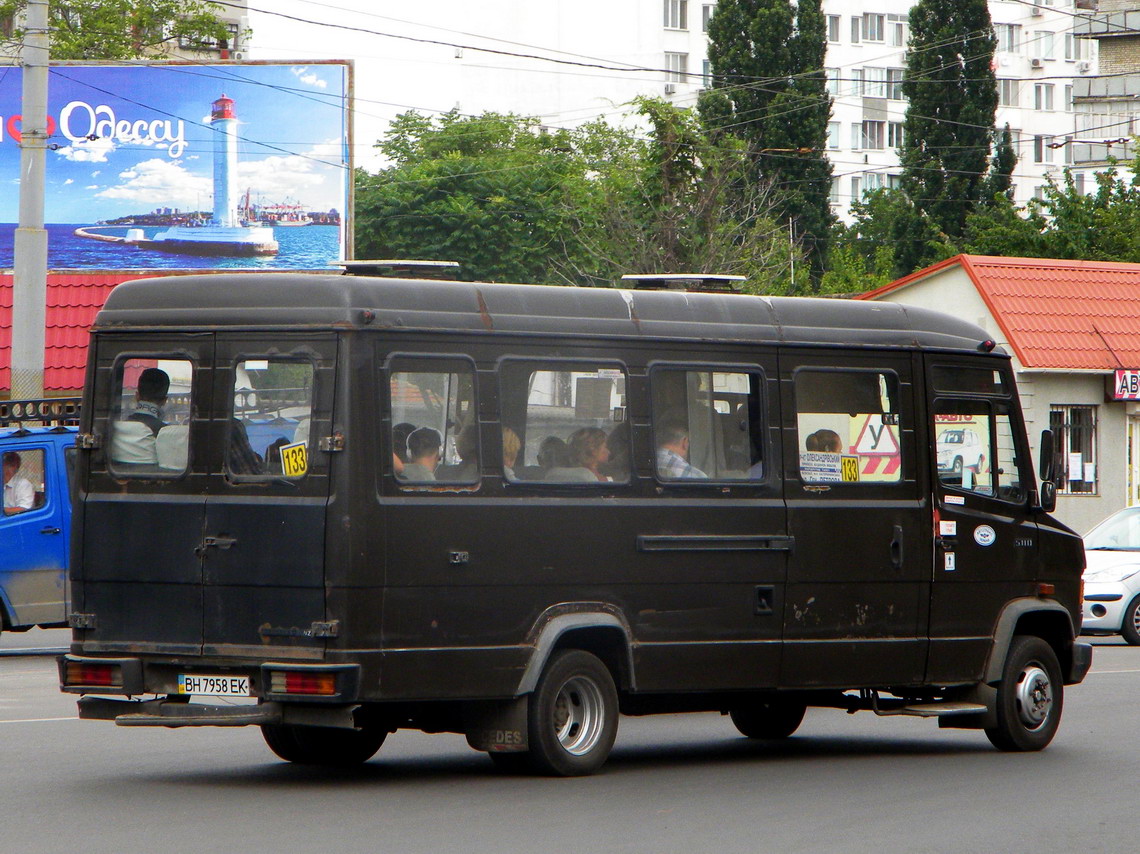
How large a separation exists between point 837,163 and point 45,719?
82.6 meters

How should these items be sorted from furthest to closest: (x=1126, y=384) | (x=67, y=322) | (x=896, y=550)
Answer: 1. (x=1126, y=384)
2. (x=67, y=322)
3. (x=896, y=550)

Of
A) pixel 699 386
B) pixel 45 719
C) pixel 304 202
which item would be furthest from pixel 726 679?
pixel 304 202

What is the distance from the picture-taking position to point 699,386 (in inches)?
400

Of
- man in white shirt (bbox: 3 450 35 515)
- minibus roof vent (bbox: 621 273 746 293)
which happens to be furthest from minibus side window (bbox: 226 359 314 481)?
man in white shirt (bbox: 3 450 35 515)

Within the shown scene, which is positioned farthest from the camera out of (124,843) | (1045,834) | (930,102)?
(930,102)

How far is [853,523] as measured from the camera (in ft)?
34.7

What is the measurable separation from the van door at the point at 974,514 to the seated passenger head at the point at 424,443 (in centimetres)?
342

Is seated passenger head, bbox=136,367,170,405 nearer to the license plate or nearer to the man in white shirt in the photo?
the license plate

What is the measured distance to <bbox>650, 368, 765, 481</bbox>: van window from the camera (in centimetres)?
998

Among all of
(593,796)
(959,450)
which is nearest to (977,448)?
(959,450)

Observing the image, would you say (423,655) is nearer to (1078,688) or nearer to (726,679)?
(726,679)

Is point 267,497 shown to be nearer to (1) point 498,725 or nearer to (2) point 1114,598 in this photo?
(1) point 498,725

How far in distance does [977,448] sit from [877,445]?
0.91 metres

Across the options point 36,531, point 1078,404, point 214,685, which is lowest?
point 214,685
